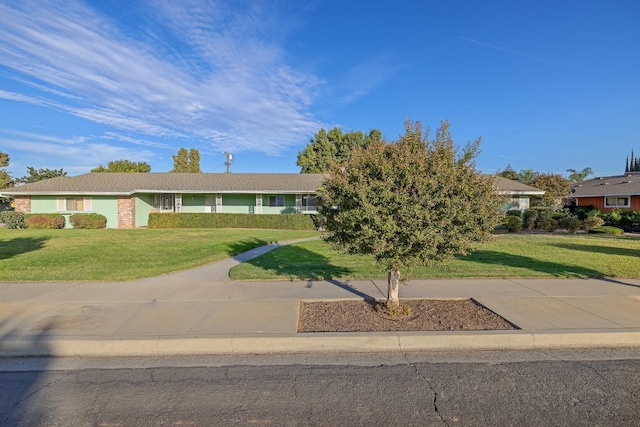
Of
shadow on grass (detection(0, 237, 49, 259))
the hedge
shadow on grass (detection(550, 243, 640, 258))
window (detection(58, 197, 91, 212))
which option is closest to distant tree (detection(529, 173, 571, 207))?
shadow on grass (detection(550, 243, 640, 258))

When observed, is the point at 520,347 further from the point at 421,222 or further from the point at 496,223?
the point at 421,222

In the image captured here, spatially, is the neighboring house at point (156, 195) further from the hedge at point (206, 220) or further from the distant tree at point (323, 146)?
the distant tree at point (323, 146)

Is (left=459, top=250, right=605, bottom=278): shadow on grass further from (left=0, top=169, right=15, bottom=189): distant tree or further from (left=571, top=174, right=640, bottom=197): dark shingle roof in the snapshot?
(left=0, top=169, right=15, bottom=189): distant tree

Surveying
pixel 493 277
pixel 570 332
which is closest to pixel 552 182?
pixel 493 277

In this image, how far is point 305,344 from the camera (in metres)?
4.34

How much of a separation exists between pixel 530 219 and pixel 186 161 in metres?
49.1

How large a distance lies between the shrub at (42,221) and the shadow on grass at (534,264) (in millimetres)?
24491

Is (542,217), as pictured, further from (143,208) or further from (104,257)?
(143,208)

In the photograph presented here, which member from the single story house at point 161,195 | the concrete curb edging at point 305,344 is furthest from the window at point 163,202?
the concrete curb edging at point 305,344

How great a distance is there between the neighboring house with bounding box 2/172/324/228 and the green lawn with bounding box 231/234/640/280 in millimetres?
12761

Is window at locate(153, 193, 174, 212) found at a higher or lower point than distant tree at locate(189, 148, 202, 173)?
lower

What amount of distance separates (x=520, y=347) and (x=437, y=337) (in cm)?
108

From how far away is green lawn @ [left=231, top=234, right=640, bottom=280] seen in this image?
8.06m

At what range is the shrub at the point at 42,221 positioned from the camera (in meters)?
21.6
